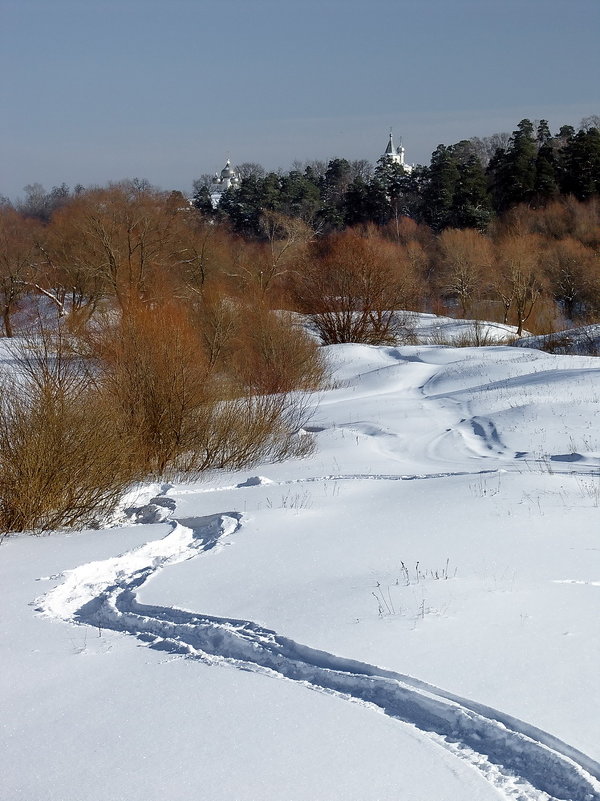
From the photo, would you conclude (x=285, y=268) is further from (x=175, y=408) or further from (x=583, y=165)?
(x=175, y=408)

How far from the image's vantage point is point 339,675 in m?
4.66

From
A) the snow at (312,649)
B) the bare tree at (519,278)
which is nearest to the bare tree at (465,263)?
the bare tree at (519,278)

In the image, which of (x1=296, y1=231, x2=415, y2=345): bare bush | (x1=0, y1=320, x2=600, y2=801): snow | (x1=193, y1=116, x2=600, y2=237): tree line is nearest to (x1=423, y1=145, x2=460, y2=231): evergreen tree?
(x1=193, y1=116, x2=600, y2=237): tree line

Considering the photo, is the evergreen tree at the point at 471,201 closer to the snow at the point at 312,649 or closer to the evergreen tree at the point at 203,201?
the evergreen tree at the point at 203,201

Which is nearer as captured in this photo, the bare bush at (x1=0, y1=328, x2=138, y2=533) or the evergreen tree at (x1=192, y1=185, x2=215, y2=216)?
the bare bush at (x1=0, y1=328, x2=138, y2=533)

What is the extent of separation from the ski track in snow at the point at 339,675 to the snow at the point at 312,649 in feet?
0.04

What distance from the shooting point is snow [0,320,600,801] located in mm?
3705

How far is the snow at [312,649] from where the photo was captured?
12.2 feet

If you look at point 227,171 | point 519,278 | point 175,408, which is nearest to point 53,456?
point 175,408

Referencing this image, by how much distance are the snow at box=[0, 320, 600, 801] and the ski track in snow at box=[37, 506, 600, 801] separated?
0.04 ft

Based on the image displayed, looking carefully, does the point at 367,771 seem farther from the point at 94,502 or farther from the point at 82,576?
the point at 94,502

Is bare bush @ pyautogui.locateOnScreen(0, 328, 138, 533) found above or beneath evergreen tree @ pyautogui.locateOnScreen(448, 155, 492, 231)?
beneath

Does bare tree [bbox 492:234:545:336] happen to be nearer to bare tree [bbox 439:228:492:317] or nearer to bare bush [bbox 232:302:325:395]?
bare tree [bbox 439:228:492:317]

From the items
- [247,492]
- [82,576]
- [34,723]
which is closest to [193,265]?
[247,492]
